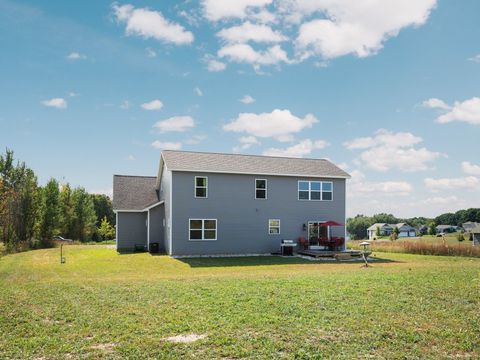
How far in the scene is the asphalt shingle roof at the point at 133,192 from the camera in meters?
30.0

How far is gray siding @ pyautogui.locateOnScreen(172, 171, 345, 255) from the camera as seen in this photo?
2395 centimetres

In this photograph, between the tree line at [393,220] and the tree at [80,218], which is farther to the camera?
the tree line at [393,220]

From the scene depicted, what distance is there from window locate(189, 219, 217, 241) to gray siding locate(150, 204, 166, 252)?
4456 mm

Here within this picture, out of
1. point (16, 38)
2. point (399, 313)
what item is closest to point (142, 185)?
point (16, 38)

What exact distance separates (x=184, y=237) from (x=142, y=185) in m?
10.4

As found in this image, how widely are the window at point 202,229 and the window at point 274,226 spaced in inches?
137

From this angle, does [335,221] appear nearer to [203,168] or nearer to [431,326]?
[203,168]

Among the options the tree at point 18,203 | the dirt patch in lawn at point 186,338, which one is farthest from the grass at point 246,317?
the tree at point 18,203

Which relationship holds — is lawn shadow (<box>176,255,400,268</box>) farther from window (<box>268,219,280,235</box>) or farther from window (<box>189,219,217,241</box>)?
window (<box>268,219,280,235</box>)

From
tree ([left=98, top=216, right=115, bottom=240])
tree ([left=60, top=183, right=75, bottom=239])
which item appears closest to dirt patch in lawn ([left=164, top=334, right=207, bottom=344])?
tree ([left=60, top=183, right=75, bottom=239])

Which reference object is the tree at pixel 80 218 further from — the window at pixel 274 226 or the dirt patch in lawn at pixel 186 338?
the dirt patch in lawn at pixel 186 338

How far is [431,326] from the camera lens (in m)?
7.84

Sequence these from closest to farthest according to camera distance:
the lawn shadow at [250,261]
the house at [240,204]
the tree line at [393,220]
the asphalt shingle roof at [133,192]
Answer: the lawn shadow at [250,261] < the house at [240,204] < the asphalt shingle roof at [133,192] < the tree line at [393,220]

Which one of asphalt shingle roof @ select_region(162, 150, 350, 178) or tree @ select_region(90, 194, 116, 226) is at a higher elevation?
asphalt shingle roof @ select_region(162, 150, 350, 178)
